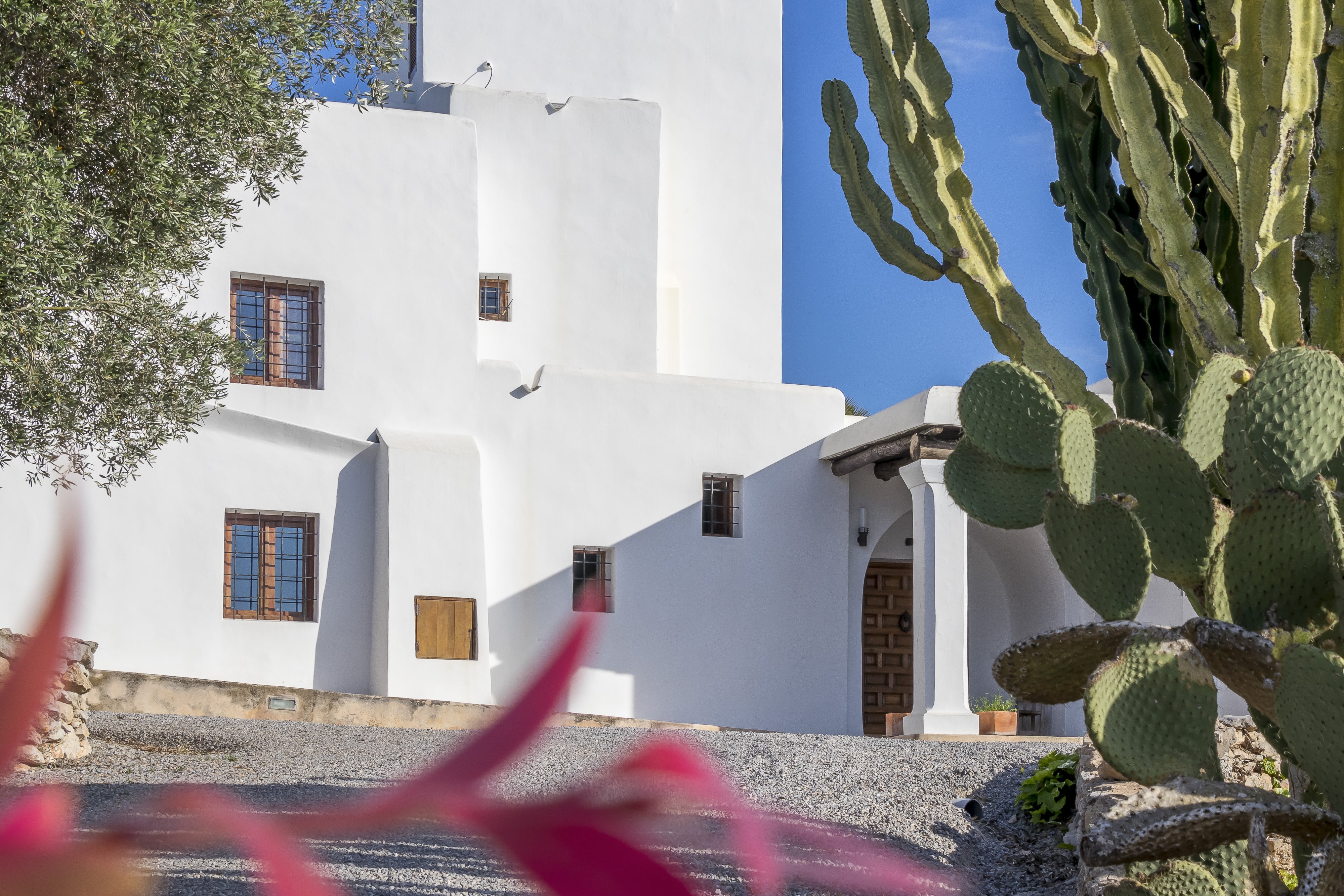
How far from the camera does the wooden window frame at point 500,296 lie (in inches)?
627

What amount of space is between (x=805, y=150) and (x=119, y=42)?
14.0 m

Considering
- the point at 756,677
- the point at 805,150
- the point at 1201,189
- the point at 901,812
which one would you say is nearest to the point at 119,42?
the point at 1201,189

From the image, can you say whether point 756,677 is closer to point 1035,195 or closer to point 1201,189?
point 1035,195

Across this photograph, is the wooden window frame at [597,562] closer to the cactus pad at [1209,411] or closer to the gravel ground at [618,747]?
the gravel ground at [618,747]

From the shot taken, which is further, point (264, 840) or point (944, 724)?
point (944, 724)

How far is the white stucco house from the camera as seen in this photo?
13.0 m

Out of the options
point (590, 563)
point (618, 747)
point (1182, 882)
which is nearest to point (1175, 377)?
point (1182, 882)

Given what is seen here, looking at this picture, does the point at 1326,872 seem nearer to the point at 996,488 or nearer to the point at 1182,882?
the point at 1182,882

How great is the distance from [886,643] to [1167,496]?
1274 centimetres

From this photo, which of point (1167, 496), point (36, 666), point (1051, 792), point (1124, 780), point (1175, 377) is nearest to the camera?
point (36, 666)

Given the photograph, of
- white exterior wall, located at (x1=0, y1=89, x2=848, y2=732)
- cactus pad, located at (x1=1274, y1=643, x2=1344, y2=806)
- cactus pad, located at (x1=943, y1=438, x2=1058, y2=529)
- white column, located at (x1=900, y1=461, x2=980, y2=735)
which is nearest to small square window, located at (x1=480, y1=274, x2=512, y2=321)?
white exterior wall, located at (x1=0, y1=89, x2=848, y2=732)

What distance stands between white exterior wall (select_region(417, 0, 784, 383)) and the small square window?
8.48 feet

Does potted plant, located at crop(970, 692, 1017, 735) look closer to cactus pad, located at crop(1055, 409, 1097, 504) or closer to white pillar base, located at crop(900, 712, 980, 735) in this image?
white pillar base, located at crop(900, 712, 980, 735)

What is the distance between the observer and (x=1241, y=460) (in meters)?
3.67
